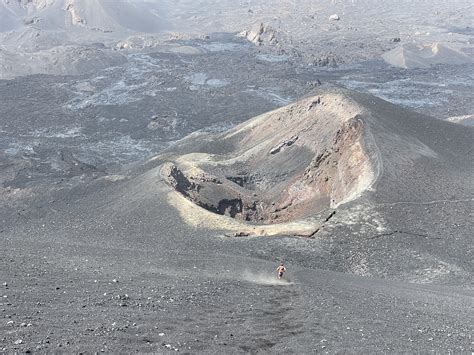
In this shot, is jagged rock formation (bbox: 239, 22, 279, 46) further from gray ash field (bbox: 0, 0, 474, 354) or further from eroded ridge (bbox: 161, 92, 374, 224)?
eroded ridge (bbox: 161, 92, 374, 224)

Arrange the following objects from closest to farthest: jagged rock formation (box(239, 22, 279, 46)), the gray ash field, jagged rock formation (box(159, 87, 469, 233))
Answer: the gray ash field, jagged rock formation (box(159, 87, 469, 233)), jagged rock formation (box(239, 22, 279, 46))

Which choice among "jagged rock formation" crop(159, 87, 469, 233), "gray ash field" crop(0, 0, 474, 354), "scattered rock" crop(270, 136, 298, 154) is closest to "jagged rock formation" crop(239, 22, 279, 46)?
"gray ash field" crop(0, 0, 474, 354)

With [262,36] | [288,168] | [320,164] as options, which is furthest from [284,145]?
[262,36]

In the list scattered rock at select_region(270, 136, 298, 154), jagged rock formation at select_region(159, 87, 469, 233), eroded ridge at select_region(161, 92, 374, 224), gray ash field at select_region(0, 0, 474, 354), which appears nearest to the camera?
gray ash field at select_region(0, 0, 474, 354)

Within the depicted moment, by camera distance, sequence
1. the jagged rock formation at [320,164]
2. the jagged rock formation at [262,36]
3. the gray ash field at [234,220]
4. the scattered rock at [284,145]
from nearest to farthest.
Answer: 1. the gray ash field at [234,220]
2. the jagged rock formation at [320,164]
3. the scattered rock at [284,145]
4. the jagged rock formation at [262,36]

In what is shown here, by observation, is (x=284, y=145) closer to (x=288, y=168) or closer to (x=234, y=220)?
(x=288, y=168)

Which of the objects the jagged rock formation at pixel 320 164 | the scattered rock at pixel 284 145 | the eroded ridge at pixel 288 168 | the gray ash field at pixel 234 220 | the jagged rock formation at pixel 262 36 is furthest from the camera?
the jagged rock formation at pixel 262 36

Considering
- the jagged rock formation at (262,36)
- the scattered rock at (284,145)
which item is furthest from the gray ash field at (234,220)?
the jagged rock formation at (262,36)

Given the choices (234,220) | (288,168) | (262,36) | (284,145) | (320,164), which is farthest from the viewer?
(262,36)

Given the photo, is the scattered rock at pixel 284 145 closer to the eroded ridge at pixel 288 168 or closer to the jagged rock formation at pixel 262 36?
the eroded ridge at pixel 288 168
